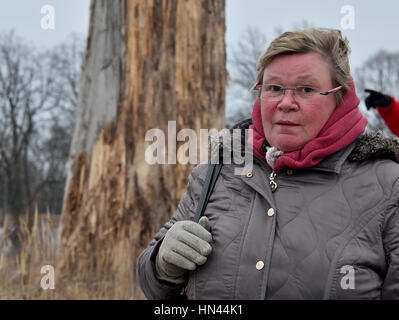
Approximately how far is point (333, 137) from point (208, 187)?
0.54 metres

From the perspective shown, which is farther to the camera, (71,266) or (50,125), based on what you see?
(50,125)

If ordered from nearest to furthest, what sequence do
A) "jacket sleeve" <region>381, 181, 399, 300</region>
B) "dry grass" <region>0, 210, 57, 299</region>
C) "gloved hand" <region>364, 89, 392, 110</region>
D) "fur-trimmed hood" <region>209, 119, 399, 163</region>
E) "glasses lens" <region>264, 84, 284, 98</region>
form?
"jacket sleeve" <region>381, 181, 399, 300</region>, "fur-trimmed hood" <region>209, 119, 399, 163</region>, "glasses lens" <region>264, 84, 284, 98</region>, "dry grass" <region>0, 210, 57, 299</region>, "gloved hand" <region>364, 89, 392, 110</region>

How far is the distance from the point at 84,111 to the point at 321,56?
13.4ft

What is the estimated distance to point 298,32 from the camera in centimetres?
190

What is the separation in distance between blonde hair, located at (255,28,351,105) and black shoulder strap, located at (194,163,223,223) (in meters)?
0.50

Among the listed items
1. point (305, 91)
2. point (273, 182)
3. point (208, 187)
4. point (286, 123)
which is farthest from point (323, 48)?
point (208, 187)

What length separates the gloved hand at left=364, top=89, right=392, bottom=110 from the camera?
229 inches

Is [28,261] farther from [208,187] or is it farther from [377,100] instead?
[377,100]

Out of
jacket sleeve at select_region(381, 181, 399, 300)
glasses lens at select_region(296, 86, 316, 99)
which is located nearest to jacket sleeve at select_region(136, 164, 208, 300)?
glasses lens at select_region(296, 86, 316, 99)

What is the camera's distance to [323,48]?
6.15 ft

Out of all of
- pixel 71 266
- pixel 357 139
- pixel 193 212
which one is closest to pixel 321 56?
pixel 357 139

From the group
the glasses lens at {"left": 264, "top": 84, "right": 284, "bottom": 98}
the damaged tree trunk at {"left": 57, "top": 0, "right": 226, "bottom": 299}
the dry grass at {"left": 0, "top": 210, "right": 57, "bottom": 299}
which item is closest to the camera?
the glasses lens at {"left": 264, "top": 84, "right": 284, "bottom": 98}

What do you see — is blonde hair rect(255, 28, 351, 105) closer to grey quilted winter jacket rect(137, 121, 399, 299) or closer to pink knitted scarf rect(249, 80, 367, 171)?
pink knitted scarf rect(249, 80, 367, 171)

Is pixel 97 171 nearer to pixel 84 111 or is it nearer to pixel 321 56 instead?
pixel 84 111
